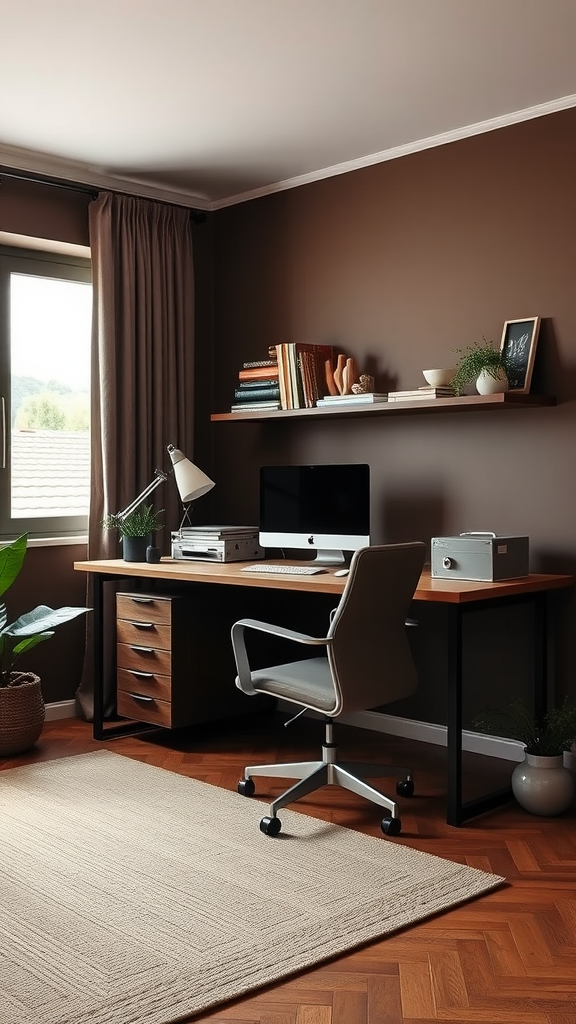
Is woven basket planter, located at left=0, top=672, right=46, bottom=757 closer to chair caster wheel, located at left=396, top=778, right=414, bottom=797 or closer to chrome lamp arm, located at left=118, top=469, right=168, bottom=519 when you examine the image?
chrome lamp arm, located at left=118, top=469, right=168, bottom=519

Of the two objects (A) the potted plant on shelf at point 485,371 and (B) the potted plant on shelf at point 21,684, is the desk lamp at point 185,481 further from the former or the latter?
(A) the potted plant on shelf at point 485,371

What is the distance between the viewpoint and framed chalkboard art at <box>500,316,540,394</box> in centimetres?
379

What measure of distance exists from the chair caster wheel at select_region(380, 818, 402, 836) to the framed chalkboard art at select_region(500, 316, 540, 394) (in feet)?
5.33

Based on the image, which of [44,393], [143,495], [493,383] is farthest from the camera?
[44,393]

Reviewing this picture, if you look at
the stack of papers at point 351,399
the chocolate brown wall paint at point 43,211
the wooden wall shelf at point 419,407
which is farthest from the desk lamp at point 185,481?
the chocolate brown wall paint at point 43,211

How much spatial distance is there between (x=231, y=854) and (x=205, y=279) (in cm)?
319

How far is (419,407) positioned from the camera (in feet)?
12.9

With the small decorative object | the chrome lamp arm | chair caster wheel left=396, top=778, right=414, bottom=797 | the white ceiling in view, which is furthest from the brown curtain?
chair caster wheel left=396, top=778, right=414, bottom=797

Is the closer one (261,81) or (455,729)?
(455,729)

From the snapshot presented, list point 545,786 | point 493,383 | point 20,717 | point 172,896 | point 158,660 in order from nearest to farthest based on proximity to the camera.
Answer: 1. point 172,896
2. point 545,786
3. point 493,383
4. point 20,717
5. point 158,660

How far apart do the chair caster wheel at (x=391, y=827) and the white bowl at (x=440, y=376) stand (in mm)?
1707

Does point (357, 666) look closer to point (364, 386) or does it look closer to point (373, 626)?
point (373, 626)

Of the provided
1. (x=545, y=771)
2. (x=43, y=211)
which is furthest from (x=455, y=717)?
(x=43, y=211)

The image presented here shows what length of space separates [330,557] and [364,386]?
74 cm
